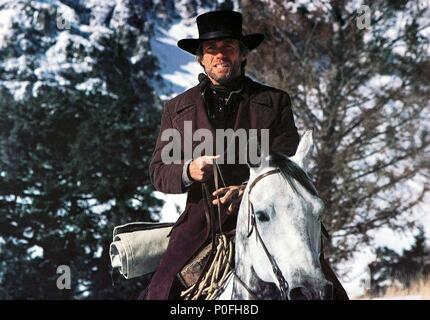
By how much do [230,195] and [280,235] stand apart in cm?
38

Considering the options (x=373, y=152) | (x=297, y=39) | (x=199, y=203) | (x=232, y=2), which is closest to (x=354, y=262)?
(x=373, y=152)

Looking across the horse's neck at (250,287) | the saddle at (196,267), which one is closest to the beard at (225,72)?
the saddle at (196,267)

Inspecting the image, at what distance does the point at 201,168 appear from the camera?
3.00m

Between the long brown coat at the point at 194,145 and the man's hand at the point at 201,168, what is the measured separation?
0.08 m

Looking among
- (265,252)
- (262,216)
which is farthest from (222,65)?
(265,252)

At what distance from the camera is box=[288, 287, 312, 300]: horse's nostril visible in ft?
8.57

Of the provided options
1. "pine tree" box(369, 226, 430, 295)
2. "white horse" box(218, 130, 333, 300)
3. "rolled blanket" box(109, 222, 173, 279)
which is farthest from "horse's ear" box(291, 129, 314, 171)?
"pine tree" box(369, 226, 430, 295)

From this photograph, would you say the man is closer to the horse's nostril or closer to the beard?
the beard

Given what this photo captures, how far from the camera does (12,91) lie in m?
6.70
